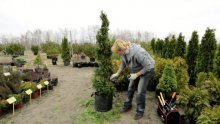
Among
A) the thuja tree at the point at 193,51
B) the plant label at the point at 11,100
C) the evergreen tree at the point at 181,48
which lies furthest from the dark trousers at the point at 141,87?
the evergreen tree at the point at 181,48

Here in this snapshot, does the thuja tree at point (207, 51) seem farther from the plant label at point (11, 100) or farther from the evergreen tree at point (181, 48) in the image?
the plant label at point (11, 100)

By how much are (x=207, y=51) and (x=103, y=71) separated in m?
4.85

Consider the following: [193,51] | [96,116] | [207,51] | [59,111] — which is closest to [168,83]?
[96,116]

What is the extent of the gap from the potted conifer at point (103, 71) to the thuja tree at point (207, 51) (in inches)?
176

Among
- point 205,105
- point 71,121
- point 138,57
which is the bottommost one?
point 71,121

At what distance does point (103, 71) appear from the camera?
6.22 m

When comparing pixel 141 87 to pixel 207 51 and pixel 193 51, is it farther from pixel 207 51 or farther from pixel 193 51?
pixel 193 51

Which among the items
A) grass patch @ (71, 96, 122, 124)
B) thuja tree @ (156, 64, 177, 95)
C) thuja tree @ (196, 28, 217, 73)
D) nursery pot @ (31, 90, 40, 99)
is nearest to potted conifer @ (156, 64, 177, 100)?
thuja tree @ (156, 64, 177, 95)

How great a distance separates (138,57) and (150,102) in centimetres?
214

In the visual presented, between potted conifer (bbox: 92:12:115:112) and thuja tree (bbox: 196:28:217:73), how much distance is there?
4.46 metres

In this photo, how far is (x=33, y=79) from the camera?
11000mm

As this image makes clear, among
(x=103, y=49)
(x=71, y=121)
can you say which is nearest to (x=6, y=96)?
(x=71, y=121)

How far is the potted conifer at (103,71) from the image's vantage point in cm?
609

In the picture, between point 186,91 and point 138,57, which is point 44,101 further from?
point 186,91
